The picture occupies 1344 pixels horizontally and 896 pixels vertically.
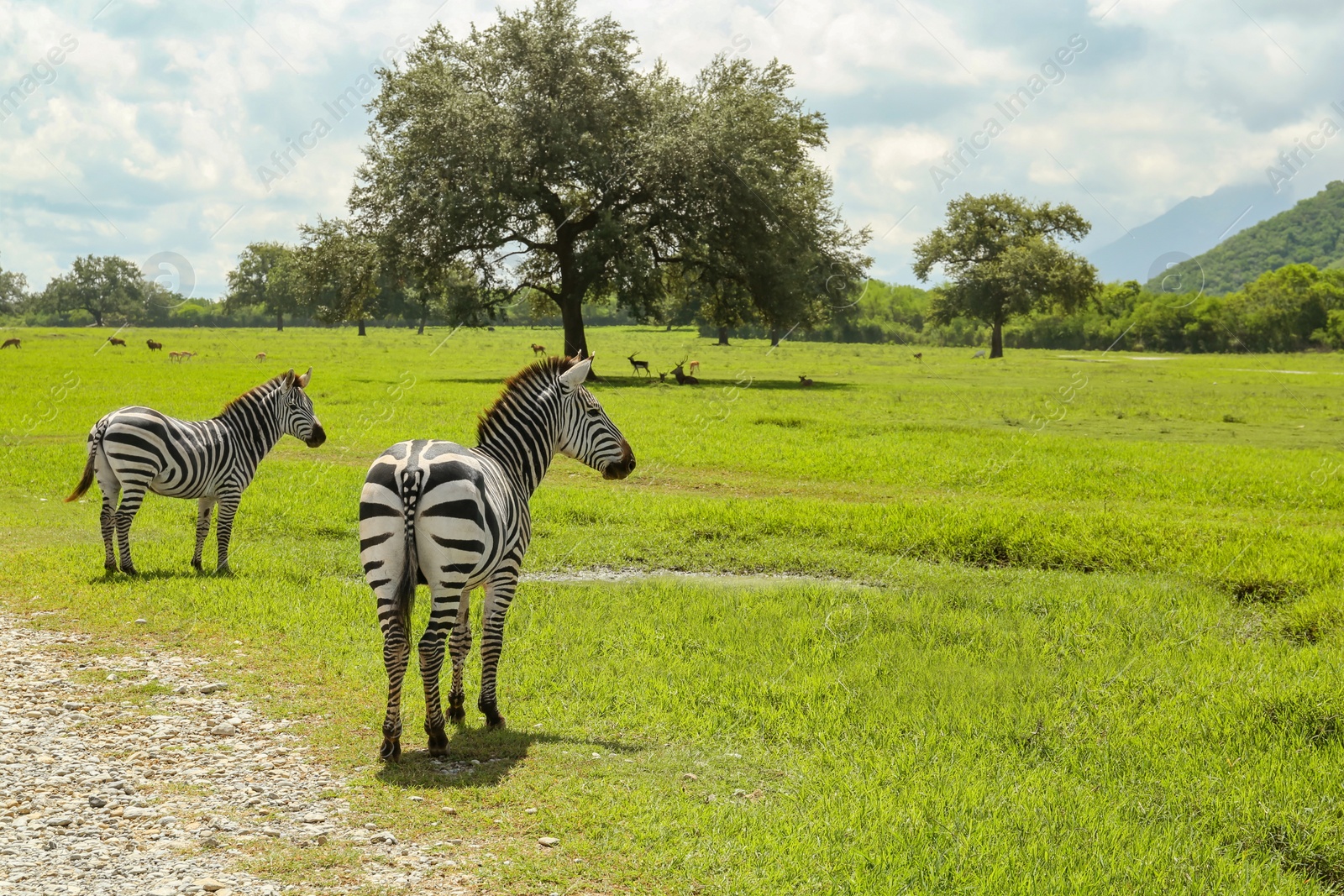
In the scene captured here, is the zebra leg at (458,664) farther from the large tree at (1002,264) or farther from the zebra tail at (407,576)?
the large tree at (1002,264)

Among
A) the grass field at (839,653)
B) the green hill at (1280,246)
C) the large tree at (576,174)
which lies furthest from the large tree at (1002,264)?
the green hill at (1280,246)

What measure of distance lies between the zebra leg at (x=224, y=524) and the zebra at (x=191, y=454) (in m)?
0.01

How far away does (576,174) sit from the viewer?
41.7m

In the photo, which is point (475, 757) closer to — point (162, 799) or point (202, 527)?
point (162, 799)

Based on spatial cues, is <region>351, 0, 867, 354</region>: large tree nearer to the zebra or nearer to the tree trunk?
the tree trunk

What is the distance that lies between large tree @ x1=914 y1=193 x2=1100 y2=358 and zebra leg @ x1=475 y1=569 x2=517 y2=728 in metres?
70.0

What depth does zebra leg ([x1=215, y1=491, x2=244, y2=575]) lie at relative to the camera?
12273 mm

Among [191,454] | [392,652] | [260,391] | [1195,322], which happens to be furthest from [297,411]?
[1195,322]

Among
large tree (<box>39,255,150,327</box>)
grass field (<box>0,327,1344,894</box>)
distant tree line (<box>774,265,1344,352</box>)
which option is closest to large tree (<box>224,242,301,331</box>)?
large tree (<box>39,255,150,327</box>)

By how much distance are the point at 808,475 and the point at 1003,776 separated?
14.3 metres

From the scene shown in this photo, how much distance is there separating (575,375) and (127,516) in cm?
694

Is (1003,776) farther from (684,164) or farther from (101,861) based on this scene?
(684,164)

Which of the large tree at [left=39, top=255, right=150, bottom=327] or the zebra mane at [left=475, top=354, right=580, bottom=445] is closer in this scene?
the zebra mane at [left=475, top=354, right=580, bottom=445]

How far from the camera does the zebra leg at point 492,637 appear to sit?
7316mm
